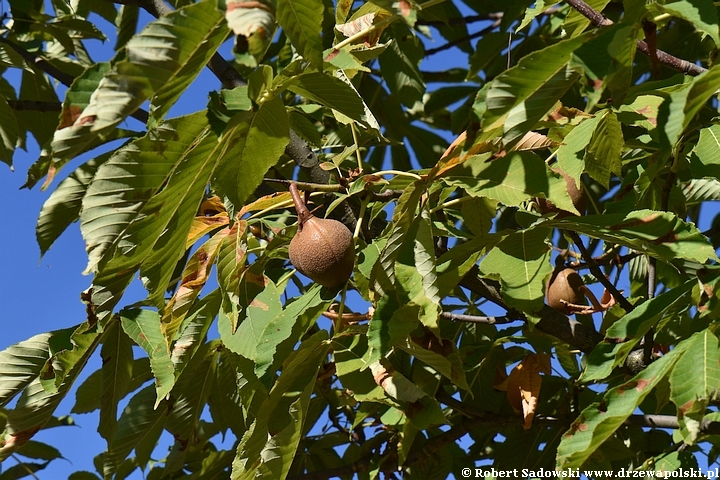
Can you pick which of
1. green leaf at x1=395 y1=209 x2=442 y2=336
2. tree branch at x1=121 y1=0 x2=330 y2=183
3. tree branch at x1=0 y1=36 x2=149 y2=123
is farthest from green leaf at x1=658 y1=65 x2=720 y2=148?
tree branch at x1=0 y1=36 x2=149 y2=123

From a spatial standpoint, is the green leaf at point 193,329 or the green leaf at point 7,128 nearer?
the green leaf at point 193,329

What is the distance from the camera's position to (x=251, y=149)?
3.94ft

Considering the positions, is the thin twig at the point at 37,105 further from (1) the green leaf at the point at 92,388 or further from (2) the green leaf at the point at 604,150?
(2) the green leaf at the point at 604,150

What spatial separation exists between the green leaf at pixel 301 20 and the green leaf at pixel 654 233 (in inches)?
24.0

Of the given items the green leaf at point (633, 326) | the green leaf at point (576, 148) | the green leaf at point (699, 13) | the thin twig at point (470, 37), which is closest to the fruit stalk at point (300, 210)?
the green leaf at point (576, 148)

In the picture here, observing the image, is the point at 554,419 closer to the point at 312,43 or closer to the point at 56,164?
the point at 312,43

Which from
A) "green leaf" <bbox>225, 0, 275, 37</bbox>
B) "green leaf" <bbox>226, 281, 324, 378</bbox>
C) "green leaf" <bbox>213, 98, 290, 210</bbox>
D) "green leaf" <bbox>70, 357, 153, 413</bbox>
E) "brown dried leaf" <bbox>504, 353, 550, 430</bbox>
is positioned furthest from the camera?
"green leaf" <bbox>70, 357, 153, 413</bbox>

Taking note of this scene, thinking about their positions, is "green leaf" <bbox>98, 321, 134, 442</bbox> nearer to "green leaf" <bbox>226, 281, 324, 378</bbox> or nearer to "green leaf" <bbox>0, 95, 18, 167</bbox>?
"green leaf" <bbox>226, 281, 324, 378</bbox>

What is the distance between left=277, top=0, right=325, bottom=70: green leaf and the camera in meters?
1.02

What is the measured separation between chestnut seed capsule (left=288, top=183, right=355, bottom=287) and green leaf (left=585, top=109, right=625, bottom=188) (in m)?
0.54

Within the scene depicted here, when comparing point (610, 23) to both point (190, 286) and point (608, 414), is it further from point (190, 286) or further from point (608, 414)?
point (190, 286)

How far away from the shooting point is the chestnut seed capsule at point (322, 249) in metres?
1.41

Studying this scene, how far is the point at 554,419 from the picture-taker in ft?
6.49

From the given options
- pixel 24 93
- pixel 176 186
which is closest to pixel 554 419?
pixel 176 186
